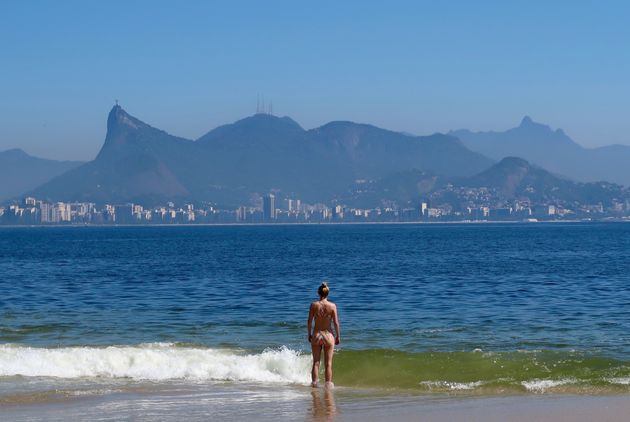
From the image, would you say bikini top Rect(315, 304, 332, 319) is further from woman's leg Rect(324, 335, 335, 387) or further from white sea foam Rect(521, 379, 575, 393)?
white sea foam Rect(521, 379, 575, 393)

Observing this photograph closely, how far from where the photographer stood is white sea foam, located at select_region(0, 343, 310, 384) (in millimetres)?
25703

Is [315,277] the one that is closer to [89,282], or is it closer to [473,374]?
[89,282]

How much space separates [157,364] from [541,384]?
10.3 metres

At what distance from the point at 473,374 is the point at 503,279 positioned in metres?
33.0

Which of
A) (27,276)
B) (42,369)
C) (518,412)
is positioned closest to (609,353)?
(518,412)

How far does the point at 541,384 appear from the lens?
2355 centimetres

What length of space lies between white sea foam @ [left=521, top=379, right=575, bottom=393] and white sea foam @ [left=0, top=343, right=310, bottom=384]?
18.2 ft

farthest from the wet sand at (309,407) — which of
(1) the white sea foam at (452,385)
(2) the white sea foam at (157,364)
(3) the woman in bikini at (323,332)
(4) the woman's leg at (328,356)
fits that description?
(2) the white sea foam at (157,364)

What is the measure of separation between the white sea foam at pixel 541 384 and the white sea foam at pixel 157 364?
5540 millimetres

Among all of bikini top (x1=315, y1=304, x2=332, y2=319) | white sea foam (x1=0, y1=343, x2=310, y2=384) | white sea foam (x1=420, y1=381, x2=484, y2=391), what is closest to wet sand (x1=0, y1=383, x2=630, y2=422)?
white sea foam (x1=420, y1=381, x2=484, y2=391)

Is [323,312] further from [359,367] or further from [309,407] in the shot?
[359,367]

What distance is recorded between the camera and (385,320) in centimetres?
3575

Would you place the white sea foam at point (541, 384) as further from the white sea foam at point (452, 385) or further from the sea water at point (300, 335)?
the white sea foam at point (452, 385)

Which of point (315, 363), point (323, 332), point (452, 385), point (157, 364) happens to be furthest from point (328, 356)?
point (157, 364)
